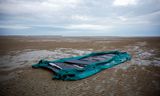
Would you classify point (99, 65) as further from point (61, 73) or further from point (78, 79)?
point (61, 73)

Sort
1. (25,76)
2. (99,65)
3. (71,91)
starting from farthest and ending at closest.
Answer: (99,65) < (25,76) < (71,91)

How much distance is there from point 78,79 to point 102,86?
1.06 metres

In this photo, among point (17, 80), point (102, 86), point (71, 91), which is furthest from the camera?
point (17, 80)

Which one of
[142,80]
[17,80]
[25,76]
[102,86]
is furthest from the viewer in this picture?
[25,76]

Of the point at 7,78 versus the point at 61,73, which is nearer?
the point at 61,73

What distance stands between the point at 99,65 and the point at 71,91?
9.25 ft

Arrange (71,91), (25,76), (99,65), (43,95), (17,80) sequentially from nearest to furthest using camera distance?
(43,95) < (71,91) < (17,80) < (25,76) < (99,65)

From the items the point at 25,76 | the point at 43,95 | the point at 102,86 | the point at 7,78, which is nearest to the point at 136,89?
the point at 102,86

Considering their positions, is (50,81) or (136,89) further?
(50,81)

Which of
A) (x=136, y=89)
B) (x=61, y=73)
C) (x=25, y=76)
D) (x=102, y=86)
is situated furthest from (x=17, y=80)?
(x=136, y=89)

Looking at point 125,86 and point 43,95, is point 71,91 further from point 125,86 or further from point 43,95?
point 125,86

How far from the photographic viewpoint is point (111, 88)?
164 inches

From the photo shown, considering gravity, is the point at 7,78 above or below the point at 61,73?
below

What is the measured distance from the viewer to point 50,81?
4863 mm
